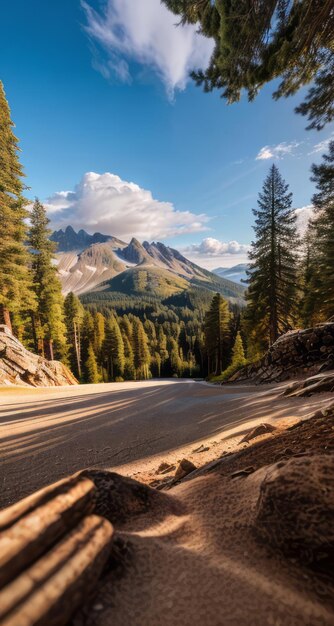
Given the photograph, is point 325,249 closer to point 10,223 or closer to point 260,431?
point 260,431

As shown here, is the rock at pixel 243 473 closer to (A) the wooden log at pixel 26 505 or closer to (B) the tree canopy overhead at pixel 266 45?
(A) the wooden log at pixel 26 505

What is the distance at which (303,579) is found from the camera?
54.9 inches

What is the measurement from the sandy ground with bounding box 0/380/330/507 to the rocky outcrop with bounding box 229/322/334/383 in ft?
14.7

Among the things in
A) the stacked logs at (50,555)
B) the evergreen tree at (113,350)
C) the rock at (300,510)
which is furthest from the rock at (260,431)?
the evergreen tree at (113,350)

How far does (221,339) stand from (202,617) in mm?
35629

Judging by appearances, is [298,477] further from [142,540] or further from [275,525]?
[142,540]

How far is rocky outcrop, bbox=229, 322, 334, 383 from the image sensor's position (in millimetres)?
11107

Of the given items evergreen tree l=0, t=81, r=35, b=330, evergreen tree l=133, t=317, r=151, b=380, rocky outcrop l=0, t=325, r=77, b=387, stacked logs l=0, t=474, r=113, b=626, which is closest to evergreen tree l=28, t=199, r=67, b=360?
evergreen tree l=0, t=81, r=35, b=330

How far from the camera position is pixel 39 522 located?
3.96 feet

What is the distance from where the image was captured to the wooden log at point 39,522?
41.2 inches

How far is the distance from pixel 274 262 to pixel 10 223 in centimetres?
2024

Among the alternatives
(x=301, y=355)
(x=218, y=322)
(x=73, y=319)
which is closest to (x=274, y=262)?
(x=301, y=355)

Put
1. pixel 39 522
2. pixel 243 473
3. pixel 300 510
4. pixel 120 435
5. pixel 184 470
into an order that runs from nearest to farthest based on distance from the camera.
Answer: pixel 39 522
pixel 300 510
pixel 243 473
pixel 184 470
pixel 120 435

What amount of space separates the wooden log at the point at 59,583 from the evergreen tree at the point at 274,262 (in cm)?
2043
